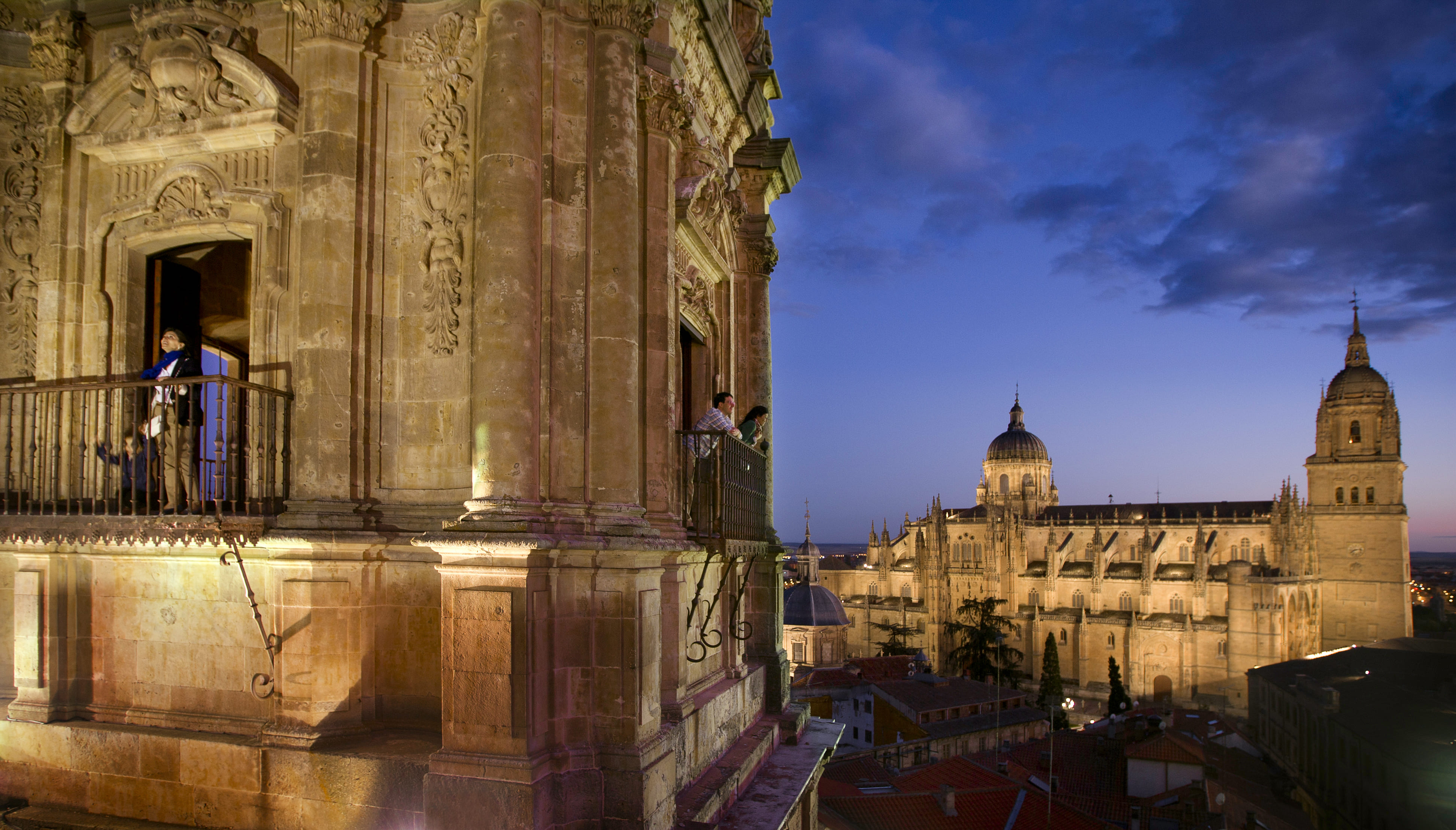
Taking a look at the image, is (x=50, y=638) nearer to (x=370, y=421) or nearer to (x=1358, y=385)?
(x=370, y=421)

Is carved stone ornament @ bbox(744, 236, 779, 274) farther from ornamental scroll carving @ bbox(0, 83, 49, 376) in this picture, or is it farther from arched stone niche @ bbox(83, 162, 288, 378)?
ornamental scroll carving @ bbox(0, 83, 49, 376)

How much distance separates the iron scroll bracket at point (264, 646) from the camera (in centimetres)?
692

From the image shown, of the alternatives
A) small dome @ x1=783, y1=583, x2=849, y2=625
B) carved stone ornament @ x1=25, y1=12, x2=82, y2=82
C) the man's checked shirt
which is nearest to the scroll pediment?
carved stone ornament @ x1=25, y1=12, x2=82, y2=82

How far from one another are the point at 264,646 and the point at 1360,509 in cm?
9565

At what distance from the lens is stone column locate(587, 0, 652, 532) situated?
6.69 metres

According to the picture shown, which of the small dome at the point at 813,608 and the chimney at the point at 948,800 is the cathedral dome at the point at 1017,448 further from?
the chimney at the point at 948,800

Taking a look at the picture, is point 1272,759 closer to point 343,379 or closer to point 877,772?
point 877,772

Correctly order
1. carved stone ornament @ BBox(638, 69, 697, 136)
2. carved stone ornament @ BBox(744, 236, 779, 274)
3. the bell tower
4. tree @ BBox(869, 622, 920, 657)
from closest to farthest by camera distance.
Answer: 1. carved stone ornament @ BBox(638, 69, 697, 136)
2. carved stone ornament @ BBox(744, 236, 779, 274)
3. the bell tower
4. tree @ BBox(869, 622, 920, 657)

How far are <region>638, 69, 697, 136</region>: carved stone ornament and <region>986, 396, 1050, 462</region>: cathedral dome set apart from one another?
10194cm

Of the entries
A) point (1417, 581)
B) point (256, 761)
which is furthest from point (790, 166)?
point (1417, 581)

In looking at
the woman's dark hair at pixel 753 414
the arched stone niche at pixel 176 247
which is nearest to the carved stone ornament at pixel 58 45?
the arched stone niche at pixel 176 247

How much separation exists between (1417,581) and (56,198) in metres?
209

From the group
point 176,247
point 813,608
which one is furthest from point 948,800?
point 813,608

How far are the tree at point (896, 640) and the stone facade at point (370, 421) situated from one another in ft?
254
